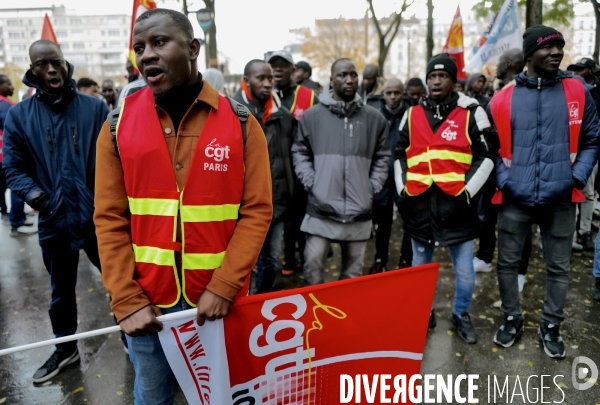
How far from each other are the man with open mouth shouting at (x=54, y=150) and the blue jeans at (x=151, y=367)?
1.57 metres

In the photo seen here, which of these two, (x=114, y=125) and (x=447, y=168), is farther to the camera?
(x=447, y=168)

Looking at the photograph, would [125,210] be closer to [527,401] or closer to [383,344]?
[383,344]

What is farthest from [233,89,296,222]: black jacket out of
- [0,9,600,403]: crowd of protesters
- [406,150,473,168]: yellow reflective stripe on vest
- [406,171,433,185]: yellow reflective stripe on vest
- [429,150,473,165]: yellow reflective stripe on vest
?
[429,150,473,165]: yellow reflective stripe on vest

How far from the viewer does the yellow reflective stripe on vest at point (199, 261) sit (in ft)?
6.63

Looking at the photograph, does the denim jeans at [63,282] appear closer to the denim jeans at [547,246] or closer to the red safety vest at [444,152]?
the red safety vest at [444,152]

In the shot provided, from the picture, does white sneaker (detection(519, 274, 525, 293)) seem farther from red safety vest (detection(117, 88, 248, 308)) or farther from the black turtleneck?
the black turtleneck

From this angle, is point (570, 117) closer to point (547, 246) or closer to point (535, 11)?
point (547, 246)

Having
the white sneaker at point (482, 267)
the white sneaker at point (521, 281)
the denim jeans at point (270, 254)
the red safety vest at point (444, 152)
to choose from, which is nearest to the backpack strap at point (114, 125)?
the denim jeans at point (270, 254)

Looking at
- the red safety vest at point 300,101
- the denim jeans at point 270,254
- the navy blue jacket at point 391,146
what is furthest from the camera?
the red safety vest at point 300,101

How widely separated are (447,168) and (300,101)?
2.33 meters

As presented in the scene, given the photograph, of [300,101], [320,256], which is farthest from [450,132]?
[300,101]

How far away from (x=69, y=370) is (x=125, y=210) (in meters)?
2.27

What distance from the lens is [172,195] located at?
197cm

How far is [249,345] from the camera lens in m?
2.20
